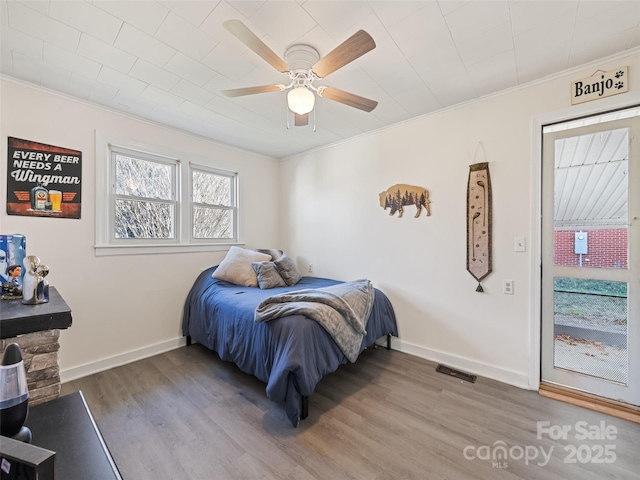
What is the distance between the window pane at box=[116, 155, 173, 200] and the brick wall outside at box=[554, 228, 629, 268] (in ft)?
12.5

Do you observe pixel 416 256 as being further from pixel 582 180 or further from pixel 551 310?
pixel 582 180

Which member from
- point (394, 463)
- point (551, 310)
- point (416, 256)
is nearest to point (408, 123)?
point (416, 256)

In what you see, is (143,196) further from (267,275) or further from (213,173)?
(267,275)

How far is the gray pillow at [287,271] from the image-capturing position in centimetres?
327

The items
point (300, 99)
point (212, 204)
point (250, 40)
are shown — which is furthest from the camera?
point (212, 204)

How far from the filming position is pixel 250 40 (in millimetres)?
1382

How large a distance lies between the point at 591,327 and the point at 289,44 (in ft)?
9.95

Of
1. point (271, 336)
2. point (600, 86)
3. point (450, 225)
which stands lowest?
point (271, 336)

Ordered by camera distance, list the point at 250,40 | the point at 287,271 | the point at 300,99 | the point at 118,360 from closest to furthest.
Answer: the point at 250,40 < the point at 300,99 < the point at 118,360 < the point at 287,271

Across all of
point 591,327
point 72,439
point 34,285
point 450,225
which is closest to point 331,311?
point 450,225

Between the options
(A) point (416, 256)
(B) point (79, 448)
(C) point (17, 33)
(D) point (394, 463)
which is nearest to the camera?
(B) point (79, 448)

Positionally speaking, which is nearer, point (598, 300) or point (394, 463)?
point (394, 463)

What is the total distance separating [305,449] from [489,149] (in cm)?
275

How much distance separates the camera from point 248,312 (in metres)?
2.27
